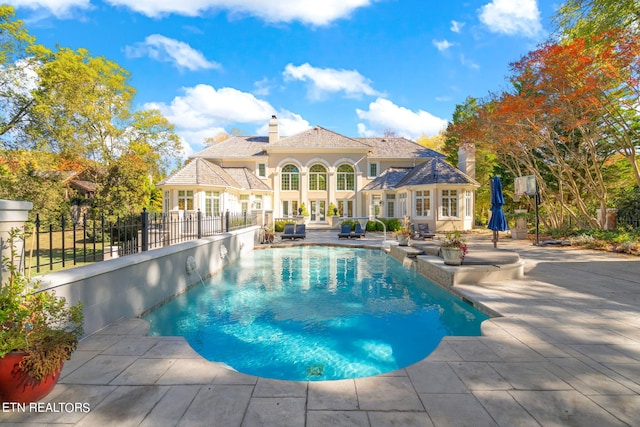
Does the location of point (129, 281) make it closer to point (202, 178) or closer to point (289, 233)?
point (289, 233)

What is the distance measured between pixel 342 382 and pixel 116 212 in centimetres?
2081

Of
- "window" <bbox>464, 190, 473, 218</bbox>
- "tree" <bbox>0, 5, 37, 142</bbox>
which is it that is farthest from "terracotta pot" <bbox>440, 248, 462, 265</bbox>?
"tree" <bbox>0, 5, 37, 142</bbox>

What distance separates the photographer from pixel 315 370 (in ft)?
14.9

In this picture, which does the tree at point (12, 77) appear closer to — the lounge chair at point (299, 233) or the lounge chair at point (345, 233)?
the lounge chair at point (299, 233)

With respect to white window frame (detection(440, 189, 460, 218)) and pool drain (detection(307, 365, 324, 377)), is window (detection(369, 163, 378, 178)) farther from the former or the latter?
pool drain (detection(307, 365, 324, 377))

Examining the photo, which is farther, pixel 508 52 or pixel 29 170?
pixel 29 170

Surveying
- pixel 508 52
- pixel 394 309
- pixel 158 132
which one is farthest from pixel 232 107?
pixel 394 309

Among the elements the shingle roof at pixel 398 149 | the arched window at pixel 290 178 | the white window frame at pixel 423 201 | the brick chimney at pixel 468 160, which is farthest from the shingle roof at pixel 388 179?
the arched window at pixel 290 178

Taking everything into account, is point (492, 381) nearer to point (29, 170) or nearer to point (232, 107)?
point (29, 170)

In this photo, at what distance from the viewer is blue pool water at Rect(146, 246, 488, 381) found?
4.85m

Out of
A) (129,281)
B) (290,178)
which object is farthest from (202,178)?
(129,281)

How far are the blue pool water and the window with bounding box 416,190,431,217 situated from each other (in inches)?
621

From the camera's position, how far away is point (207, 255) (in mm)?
10219

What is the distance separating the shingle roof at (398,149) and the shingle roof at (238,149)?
37.7 ft
